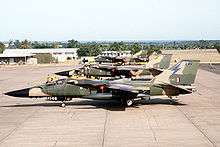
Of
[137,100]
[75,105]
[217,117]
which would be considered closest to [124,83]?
[137,100]

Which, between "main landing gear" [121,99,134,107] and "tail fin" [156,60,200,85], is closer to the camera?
"main landing gear" [121,99,134,107]

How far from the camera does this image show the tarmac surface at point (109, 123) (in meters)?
16.5

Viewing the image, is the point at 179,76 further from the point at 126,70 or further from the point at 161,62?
the point at 126,70

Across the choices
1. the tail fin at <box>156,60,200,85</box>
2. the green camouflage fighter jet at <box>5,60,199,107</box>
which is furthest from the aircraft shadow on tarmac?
the tail fin at <box>156,60,200,85</box>

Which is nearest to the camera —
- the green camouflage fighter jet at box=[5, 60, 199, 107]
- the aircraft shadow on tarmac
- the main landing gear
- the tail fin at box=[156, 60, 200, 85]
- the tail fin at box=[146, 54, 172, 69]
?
the green camouflage fighter jet at box=[5, 60, 199, 107]

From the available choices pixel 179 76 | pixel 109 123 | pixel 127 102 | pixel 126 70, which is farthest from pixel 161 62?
pixel 109 123

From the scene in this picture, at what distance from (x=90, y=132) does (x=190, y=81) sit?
10.7 metres

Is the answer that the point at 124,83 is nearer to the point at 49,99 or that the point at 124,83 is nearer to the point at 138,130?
the point at 49,99

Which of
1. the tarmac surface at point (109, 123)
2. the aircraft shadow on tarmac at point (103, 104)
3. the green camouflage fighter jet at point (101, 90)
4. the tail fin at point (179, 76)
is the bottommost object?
the aircraft shadow on tarmac at point (103, 104)

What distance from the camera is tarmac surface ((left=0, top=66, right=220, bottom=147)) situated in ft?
54.3

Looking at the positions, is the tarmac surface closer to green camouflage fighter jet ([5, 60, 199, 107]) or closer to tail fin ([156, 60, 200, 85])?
green camouflage fighter jet ([5, 60, 199, 107])

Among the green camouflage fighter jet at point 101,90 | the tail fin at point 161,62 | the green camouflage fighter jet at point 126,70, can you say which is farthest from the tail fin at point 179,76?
the tail fin at point 161,62

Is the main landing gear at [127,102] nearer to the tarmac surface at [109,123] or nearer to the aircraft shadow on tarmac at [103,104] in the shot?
the aircraft shadow on tarmac at [103,104]

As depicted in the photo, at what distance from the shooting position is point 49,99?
27.0m
